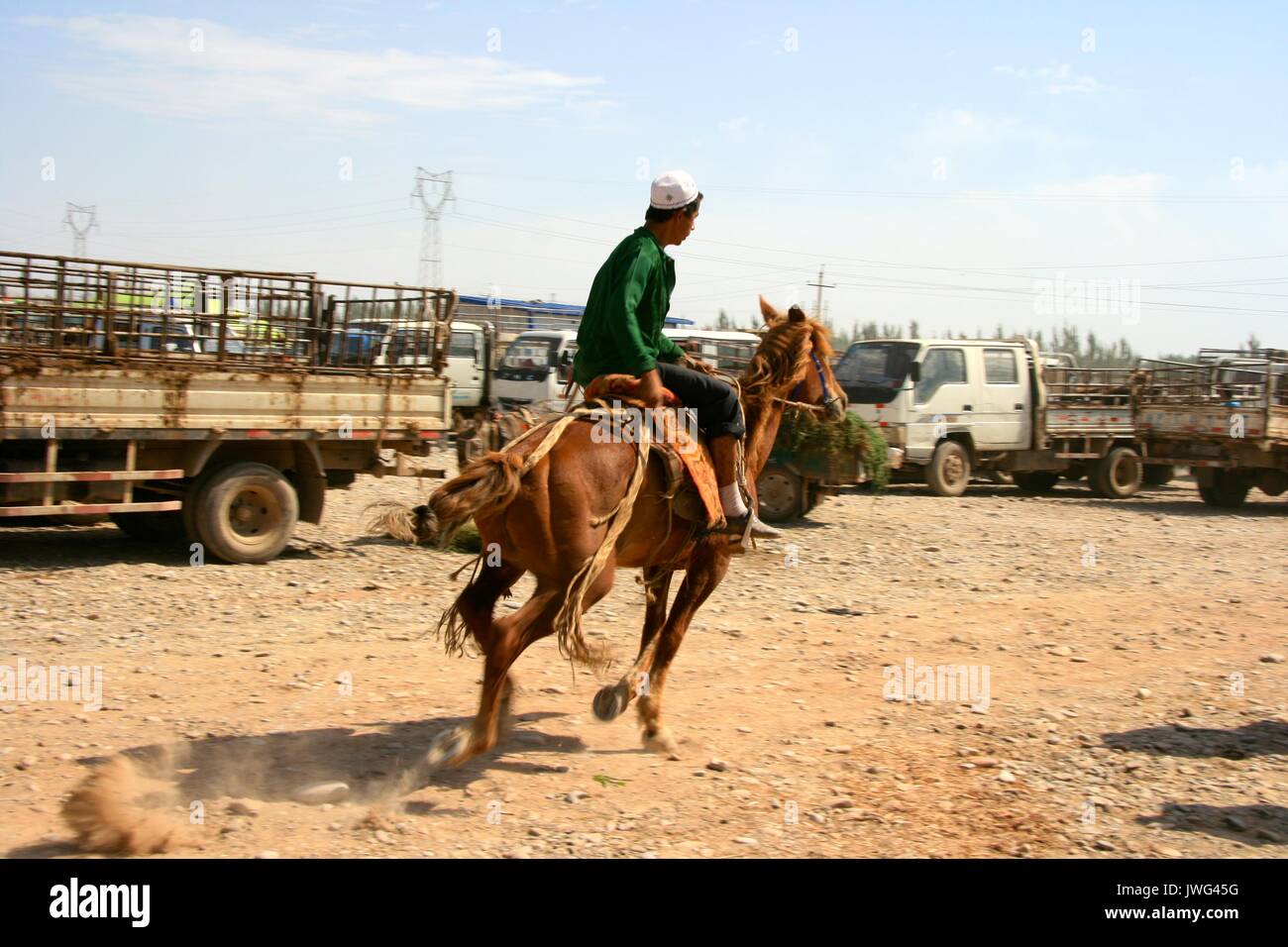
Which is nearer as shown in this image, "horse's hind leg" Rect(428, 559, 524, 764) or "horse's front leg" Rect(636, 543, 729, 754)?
"horse's hind leg" Rect(428, 559, 524, 764)

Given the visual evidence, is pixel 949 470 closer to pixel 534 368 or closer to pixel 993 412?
pixel 993 412

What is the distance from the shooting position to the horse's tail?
5.09 m

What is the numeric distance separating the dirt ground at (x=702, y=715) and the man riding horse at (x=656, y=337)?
1372 millimetres

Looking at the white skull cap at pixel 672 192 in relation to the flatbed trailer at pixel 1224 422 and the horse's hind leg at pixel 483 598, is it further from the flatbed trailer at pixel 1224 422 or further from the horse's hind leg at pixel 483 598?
the flatbed trailer at pixel 1224 422

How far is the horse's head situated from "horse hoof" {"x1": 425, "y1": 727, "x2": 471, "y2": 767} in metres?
2.56

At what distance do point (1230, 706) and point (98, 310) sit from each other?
8.79 m

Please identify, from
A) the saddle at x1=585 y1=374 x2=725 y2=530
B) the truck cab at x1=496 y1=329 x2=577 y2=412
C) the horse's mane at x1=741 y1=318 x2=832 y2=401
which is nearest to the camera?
the saddle at x1=585 y1=374 x2=725 y2=530

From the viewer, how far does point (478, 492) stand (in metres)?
5.10

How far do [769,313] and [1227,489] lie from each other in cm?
1407

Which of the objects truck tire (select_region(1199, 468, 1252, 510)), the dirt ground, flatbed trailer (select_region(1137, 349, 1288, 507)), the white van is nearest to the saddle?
the dirt ground

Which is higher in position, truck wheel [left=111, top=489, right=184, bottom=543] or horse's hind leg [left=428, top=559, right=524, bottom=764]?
horse's hind leg [left=428, top=559, right=524, bottom=764]

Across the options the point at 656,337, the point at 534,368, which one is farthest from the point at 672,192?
the point at 534,368

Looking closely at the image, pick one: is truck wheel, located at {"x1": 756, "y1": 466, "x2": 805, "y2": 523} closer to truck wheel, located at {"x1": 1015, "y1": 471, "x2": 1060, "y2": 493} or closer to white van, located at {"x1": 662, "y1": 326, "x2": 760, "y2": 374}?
white van, located at {"x1": 662, "y1": 326, "x2": 760, "y2": 374}
